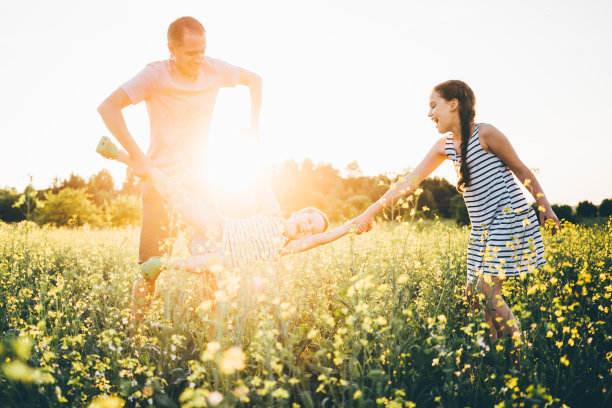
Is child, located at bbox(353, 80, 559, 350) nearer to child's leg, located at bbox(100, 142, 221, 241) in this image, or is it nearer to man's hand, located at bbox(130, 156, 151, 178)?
child's leg, located at bbox(100, 142, 221, 241)

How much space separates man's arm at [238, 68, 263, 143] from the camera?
375 centimetres

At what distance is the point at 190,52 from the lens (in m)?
3.09

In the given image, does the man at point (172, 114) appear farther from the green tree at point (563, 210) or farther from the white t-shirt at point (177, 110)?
the green tree at point (563, 210)

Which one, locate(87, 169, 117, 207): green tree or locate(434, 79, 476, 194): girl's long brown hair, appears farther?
locate(87, 169, 117, 207): green tree

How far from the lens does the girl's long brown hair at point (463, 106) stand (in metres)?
3.05

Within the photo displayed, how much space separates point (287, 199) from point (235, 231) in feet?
93.5

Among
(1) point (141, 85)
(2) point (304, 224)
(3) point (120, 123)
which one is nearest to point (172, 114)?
(1) point (141, 85)

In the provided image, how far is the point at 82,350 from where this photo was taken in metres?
2.81

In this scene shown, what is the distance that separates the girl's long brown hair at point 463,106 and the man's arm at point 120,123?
2.45 m

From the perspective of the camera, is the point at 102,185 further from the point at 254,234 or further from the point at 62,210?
the point at 254,234

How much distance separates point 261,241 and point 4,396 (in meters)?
1.92

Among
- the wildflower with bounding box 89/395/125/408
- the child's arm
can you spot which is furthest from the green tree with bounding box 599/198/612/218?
the wildflower with bounding box 89/395/125/408

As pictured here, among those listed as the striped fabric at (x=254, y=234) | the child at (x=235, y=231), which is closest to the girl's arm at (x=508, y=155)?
the child at (x=235, y=231)

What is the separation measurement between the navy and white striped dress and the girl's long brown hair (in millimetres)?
38
